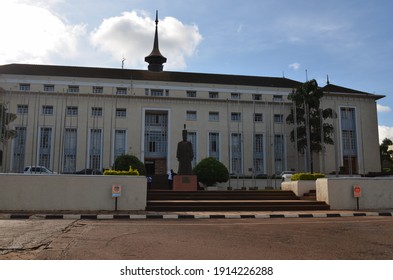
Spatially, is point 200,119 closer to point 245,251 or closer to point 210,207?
point 210,207

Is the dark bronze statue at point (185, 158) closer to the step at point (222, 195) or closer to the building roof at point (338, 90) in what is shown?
the step at point (222, 195)

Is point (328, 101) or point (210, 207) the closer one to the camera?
point (210, 207)

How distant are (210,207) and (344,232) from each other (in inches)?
284

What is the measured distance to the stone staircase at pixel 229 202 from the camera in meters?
15.3

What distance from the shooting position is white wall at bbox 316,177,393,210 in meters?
15.8

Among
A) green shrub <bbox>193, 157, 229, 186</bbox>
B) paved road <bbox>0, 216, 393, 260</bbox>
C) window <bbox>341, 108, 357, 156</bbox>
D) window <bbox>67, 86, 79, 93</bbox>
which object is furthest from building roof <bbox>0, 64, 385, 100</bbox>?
paved road <bbox>0, 216, 393, 260</bbox>

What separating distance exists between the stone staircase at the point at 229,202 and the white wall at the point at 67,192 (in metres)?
1.02

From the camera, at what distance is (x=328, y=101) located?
45.1 meters

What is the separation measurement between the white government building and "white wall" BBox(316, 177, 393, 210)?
2260 centimetres

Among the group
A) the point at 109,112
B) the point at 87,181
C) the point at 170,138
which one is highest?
the point at 109,112

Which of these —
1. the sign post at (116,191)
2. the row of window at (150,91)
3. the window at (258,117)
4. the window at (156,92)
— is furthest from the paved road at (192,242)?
the window at (156,92)

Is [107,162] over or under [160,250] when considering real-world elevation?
over

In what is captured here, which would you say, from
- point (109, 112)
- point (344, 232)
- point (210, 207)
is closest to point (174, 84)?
point (109, 112)

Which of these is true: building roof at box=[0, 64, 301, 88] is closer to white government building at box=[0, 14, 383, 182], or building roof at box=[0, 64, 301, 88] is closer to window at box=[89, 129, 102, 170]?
white government building at box=[0, 14, 383, 182]
